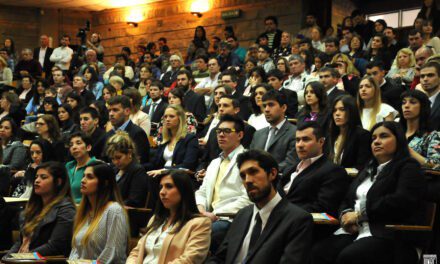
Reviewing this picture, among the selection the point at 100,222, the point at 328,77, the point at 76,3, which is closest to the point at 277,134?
the point at 100,222

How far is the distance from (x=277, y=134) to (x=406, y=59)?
→ 10.5 ft

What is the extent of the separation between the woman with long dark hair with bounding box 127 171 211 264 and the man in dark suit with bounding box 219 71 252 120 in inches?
142

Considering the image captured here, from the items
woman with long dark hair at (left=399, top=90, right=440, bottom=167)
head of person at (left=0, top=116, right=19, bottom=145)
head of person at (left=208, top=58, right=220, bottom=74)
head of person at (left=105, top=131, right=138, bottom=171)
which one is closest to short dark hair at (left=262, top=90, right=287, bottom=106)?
woman with long dark hair at (left=399, top=90, right=440, bottom=167)

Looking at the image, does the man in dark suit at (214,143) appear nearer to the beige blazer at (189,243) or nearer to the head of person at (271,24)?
the beige blazer at (189,243)

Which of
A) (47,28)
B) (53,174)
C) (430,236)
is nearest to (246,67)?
(53,174)

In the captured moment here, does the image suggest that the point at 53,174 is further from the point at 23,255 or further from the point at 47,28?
the point at 47,28

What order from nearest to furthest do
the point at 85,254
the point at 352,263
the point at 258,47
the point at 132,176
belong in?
the point at 352,263 → the point at 85,254 → the point at 132,176 → the point at 258,47

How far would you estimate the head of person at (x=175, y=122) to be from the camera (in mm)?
5801

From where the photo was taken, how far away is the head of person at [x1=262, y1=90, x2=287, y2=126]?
17.3ft

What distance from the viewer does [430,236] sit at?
11.3 ft

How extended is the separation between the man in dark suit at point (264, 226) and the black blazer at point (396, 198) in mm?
609

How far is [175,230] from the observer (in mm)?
3521

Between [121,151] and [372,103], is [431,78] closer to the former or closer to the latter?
[372,103]

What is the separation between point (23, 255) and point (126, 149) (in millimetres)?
1485
